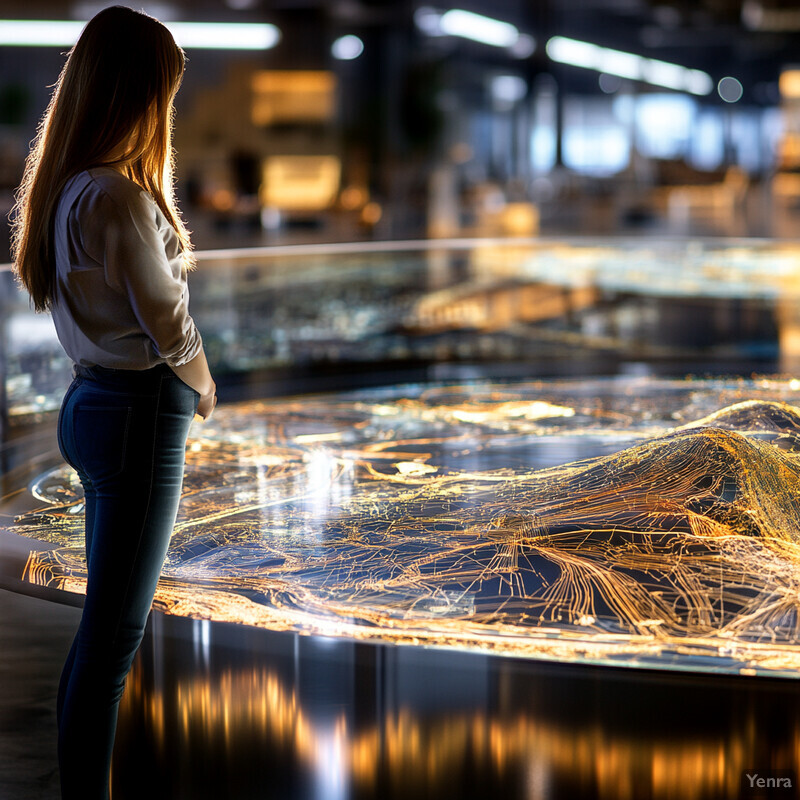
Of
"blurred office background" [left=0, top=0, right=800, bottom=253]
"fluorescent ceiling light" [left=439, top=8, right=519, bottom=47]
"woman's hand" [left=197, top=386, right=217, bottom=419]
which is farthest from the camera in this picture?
"fluorescent ceiling light" [left=439, top=8, right=519, bottom=47]

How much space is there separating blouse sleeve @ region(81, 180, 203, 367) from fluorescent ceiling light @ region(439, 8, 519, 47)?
23.0 feet

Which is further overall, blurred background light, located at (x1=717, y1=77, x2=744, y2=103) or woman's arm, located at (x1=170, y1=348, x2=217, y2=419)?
blurred background light, located at (x1=717, y1=77, x2=744, y2=103)

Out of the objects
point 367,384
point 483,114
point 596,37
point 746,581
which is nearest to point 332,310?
point 367,384

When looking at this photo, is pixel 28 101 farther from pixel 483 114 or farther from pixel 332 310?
pixel 483 114

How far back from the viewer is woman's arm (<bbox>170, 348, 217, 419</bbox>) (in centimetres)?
118

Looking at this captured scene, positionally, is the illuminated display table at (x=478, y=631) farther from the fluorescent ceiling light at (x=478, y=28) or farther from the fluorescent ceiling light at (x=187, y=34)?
the fluorescent ceiling light at (x=478, y=28)

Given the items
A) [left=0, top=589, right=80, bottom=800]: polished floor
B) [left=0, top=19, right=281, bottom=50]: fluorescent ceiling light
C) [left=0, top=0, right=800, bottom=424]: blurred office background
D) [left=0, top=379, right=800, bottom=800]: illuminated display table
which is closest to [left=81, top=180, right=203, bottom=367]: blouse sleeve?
[left=0, top=379, right=800, bottom=800]: illuminated display table

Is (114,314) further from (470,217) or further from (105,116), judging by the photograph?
(470,217)

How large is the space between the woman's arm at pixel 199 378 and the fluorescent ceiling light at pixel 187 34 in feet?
17.1

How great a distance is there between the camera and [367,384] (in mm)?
4469

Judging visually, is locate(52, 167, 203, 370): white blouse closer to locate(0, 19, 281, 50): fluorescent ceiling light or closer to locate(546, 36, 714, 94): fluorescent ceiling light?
locate(0, 19, 281, 50): fluorescent ceiling light

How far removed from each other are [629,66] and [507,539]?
760cm

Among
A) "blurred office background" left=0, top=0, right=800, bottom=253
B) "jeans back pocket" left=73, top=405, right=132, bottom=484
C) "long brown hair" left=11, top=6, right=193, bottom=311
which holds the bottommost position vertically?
"jeans back pocket" left=73, top=405, right=132, bottom=484

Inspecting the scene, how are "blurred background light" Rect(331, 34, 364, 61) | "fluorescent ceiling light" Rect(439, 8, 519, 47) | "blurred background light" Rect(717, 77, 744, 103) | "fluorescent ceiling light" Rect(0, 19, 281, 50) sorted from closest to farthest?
"fluorescent ceiling light" Rect(0, 19, 281, 50) → "blurred background light" Rect(331, 34, 364, 61) → "fluorescent ceiling light" Rect(439, 8, 519, 47) → "blurred background light" Rect(717, 77, 744, 103)
